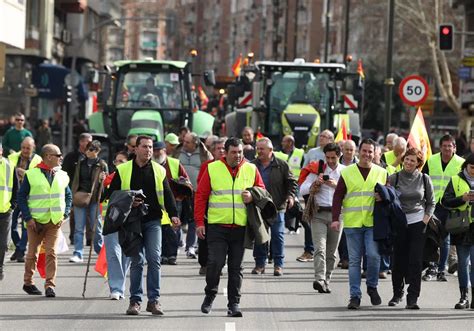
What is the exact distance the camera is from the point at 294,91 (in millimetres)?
37344

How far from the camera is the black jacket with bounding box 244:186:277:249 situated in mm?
14289

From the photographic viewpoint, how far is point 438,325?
46.2ft

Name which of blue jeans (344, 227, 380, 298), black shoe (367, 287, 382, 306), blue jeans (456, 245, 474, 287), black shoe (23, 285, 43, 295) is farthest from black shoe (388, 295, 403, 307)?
black shoe (23, 285, 43, 295)

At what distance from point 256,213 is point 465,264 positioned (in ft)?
9.00

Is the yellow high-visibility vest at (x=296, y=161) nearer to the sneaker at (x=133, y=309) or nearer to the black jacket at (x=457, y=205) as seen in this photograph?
the black jacket at (x=457, y=205)

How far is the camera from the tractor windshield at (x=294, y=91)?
121 ft

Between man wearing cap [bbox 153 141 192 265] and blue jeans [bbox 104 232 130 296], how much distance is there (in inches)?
25.1

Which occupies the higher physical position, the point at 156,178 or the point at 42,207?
the point at 156,178

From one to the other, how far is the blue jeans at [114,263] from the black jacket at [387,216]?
271 centimetres

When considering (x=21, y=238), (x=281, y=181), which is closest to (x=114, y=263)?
(x=281, y=181)

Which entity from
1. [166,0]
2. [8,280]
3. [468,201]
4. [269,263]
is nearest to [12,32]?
[269,263]

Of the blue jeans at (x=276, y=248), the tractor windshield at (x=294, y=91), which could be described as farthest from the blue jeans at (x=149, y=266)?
the tractor windshield at (x=294, y=91)

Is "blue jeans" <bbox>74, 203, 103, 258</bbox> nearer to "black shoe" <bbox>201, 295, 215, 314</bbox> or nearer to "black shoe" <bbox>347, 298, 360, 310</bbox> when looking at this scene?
"black shoe" <bbox>347, 298, 360, 310</bbox>

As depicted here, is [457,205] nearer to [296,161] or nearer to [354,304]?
[354,304]
